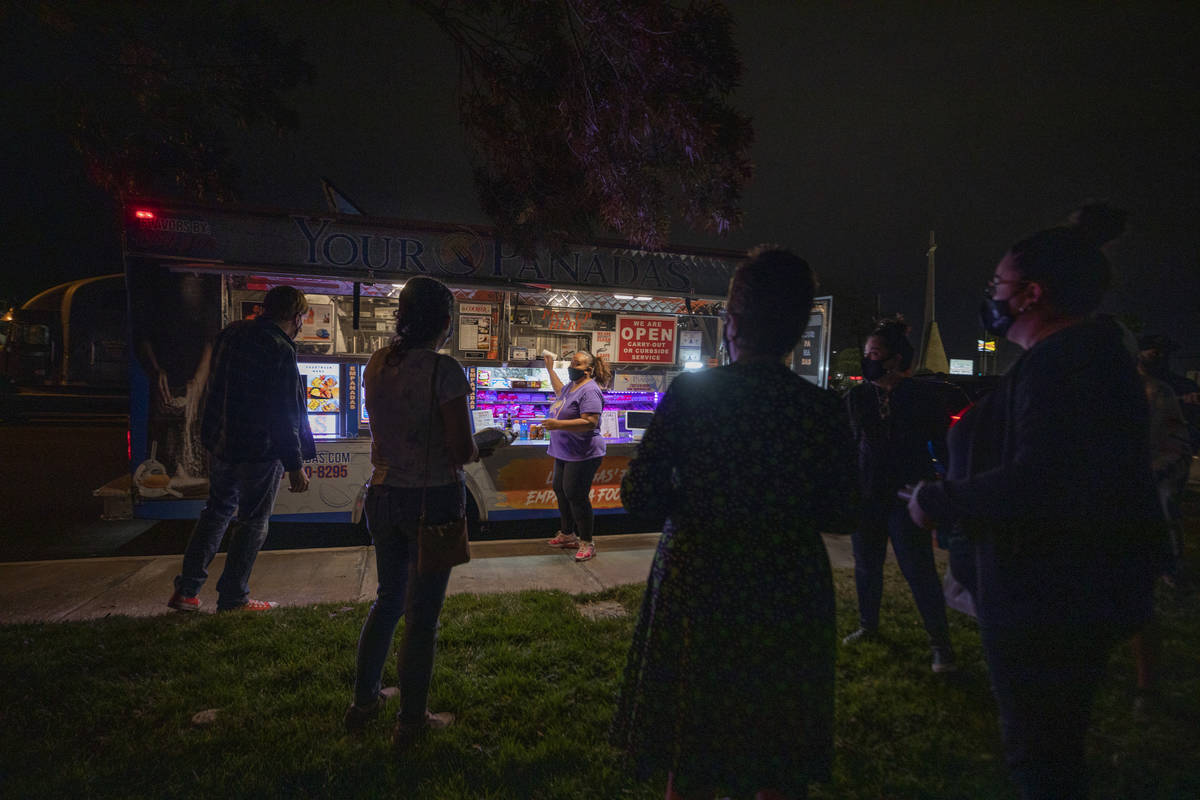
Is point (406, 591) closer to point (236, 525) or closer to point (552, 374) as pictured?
point (236, 525)

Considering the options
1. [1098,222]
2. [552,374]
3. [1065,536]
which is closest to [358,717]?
[1065,536]

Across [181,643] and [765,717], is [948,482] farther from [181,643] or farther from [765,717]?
[181,643]

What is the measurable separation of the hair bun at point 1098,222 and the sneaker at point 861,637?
296cm

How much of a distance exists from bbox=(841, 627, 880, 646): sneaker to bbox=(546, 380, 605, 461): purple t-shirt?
8.59 feet

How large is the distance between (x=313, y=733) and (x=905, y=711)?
306 cm

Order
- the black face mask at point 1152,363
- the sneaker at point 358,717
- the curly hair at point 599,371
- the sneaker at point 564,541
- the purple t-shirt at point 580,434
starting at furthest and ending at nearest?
1. the sneaker at point 564,541
2. the curly hair at point 599,371
3. the purple t-shirt at point 580,434
4. the black face mask at point 1152,363
5. the sneaker at point 358,717

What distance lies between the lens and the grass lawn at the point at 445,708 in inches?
95.0

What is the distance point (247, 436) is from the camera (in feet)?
12.3

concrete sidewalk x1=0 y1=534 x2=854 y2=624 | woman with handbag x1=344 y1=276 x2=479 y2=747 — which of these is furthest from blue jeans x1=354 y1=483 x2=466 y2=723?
concrete sidewalk x1=0 y1=534 x2=854 y2=624

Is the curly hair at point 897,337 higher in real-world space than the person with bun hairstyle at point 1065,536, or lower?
higher

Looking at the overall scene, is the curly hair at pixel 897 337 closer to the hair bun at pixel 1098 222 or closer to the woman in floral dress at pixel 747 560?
the hair bun at pixel 1098 222

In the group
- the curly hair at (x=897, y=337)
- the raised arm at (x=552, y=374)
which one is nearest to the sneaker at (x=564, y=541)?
the raised arm at (x=552, y=374)

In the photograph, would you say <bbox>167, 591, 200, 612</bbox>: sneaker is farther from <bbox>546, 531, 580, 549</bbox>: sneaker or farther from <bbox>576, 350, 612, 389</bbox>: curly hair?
<bbox>576, 350, 612, 389</bbox>: curly hair

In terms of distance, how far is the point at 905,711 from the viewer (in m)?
3.05
